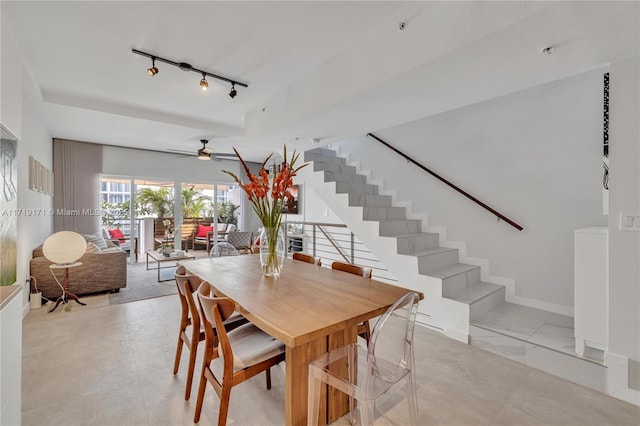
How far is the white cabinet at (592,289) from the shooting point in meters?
2.18

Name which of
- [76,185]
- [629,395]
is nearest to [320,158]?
[629,395]

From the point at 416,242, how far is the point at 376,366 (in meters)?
2.57

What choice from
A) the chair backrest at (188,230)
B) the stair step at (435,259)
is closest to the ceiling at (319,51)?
the stair step at (435,259)

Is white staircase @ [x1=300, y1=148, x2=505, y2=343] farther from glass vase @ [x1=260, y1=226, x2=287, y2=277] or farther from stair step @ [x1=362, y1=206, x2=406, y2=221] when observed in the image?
glass vase @ [x1=260, y1=226, x2=287, y2=277]

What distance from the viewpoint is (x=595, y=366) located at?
215 cm

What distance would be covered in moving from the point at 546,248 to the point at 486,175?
109 cm

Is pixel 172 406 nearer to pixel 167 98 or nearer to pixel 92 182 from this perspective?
pixel 167 98

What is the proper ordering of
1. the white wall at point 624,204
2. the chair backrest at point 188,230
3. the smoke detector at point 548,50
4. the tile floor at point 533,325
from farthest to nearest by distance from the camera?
Result: 1. the chair backrest at point 188,230
2. the tile floor at point 533,325
3. the white wall at point 624,204
4. the smoke detector at point 548,50

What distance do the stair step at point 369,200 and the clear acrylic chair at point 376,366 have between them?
2830 millimetres

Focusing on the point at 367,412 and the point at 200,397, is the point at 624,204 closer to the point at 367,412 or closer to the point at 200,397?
the point at 367,412

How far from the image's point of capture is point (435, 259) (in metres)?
3.53

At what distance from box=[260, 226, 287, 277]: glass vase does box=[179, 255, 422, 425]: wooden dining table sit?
8 cm

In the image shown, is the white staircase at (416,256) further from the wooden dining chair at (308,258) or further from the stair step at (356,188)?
the wooden dining chair at (308,258)

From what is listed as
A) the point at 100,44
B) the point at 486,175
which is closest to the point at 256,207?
the point at 100,44
